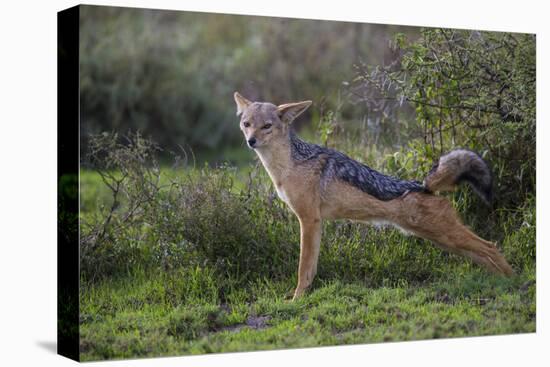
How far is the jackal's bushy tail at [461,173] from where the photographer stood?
9.37 metres

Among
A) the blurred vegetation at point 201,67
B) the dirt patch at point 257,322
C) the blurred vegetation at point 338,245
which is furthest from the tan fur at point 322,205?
the blurred vegetation at point 201,67

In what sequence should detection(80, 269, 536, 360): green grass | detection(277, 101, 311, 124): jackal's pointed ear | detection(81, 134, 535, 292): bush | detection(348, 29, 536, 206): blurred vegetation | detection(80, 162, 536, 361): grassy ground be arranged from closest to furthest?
detection(80, 269, 536, 360): green grass, detection(80, 162, 536, 361): grassy ground, detection(277, 101, 311, 124): jackal's pointed ear, detection(81, 134, 535, 292): bush, detection(348, 29, 536, 206): blurred vegetation

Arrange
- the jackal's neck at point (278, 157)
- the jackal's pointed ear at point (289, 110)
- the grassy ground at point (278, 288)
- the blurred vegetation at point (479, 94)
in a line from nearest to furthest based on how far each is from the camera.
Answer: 1. the grassy ground at point (278, 288)
2. the jackal's pointed ear at point (289, 110)
3. the jackal's neck at point (278, 157)
4. the blurred vegetation at point (479, 94)

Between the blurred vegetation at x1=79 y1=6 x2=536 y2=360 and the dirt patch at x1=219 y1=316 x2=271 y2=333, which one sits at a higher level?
the blurred vegetation at x1=79 y1=6 x2=536 y2=360

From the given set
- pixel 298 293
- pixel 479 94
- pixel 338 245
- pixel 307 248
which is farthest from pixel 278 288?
pixel 479 94

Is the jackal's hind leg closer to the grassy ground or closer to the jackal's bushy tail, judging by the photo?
the jackal's bushy tail

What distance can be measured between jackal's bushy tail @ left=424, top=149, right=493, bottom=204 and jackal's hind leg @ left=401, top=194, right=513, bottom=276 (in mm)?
197

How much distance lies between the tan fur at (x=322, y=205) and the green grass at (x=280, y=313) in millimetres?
303

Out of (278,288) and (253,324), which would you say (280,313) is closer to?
(253,324)

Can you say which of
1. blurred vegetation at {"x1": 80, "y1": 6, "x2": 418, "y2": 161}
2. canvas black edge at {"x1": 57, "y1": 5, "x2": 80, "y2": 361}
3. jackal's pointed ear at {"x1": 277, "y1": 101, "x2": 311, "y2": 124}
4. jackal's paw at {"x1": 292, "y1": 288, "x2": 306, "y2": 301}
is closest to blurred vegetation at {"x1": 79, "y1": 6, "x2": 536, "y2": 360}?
jackal's paw at {"x1": 292, "y1": 288, "x2": 306, "y2": 301}

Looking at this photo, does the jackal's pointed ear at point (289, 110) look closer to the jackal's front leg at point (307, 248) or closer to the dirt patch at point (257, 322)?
the jackal's front leg at point (307, 248)

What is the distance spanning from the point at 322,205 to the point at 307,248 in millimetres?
515

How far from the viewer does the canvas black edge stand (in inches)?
305

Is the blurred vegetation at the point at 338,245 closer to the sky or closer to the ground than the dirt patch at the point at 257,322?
closer to the sky
